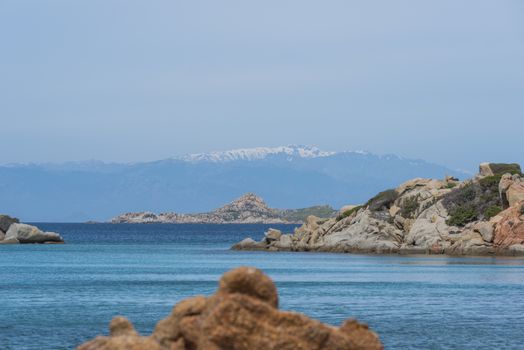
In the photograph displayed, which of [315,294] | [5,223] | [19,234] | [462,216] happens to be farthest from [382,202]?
[315,294]

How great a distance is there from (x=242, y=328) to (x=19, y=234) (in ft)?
510

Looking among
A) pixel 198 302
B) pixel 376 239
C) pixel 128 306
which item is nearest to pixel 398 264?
pixel 376 239

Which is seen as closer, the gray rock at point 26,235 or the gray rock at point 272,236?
the gray rock at point 272,236

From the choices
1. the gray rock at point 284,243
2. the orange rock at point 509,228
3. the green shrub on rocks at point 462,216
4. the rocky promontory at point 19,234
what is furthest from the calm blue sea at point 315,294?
the rocky promontory at point 19,234

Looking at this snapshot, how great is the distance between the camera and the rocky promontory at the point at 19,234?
547 feet

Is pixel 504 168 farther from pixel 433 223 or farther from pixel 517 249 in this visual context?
pixel 517 249

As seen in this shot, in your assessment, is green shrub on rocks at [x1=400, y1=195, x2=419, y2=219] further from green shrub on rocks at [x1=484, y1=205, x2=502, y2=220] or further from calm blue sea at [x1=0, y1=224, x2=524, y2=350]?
calm blue sea at [x1=0, y1=224, x2=524, y2=350]

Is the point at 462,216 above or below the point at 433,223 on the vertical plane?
above

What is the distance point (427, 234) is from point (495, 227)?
12322 millimetres

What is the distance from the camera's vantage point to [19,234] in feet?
547

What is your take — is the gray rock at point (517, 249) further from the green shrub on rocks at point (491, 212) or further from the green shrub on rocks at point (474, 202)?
the green shrub on rocks at point (474, 202)

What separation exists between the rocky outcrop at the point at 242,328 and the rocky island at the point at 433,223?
299ft

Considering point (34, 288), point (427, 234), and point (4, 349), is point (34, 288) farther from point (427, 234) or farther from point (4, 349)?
point (427, 234)

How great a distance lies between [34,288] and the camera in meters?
68.8
